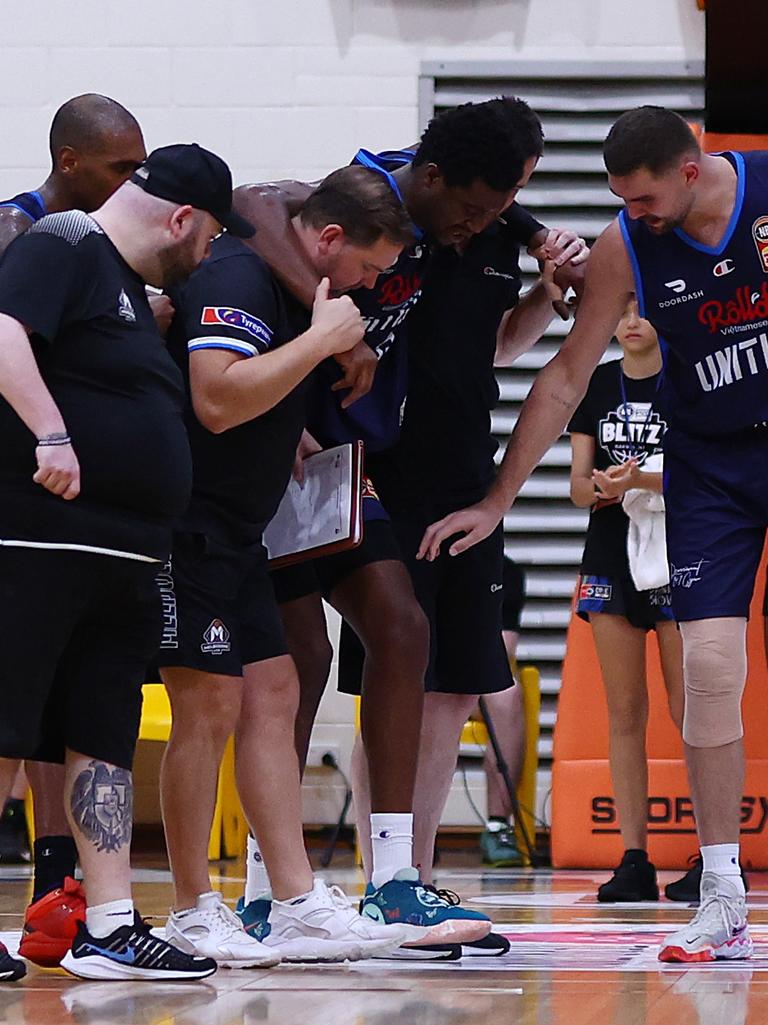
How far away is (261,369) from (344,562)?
23.0 inches

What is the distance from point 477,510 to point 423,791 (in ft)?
2.17

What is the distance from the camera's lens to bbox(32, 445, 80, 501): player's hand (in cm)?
273

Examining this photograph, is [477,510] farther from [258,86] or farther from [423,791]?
[258,86]

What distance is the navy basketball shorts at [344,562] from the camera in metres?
3.45

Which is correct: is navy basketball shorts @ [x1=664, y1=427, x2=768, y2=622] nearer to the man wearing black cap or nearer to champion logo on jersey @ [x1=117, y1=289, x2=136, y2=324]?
the man wearing black cap

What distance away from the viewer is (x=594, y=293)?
142 inches

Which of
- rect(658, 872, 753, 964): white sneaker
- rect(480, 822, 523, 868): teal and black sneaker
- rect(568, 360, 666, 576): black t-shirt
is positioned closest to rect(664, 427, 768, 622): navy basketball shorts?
rect(658, 872, 753, 964): white sneaker

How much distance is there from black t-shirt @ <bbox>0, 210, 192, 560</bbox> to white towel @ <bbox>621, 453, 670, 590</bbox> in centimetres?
260

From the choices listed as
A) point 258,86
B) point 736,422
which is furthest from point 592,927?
point 258,86

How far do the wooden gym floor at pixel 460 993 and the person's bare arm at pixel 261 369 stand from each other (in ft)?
3.28

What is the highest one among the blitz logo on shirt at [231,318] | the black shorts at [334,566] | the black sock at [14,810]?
the blitz logo on shirt at [231,318]

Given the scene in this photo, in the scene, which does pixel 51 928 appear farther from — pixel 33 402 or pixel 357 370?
pixel 357 370

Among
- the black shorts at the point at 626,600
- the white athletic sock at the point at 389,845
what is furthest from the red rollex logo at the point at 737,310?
the black shorts at the point at 626,600

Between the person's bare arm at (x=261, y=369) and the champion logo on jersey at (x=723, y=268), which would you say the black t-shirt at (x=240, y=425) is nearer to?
the person's bare arm at (x=261, y=369)
